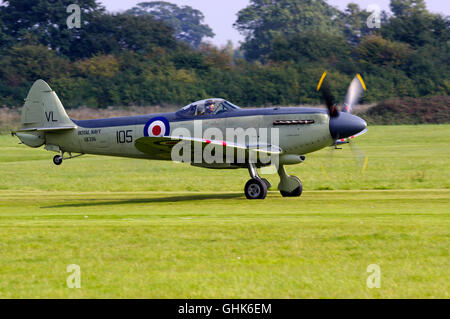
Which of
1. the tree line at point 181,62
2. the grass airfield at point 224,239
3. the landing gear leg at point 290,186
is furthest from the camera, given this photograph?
the tree line at point 181,62

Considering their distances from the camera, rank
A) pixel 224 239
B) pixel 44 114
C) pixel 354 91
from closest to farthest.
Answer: pixel 224 239 → pixel 354 91 → pixel 44 114

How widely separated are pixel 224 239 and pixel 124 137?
7.97 m

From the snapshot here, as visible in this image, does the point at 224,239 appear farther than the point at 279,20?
No

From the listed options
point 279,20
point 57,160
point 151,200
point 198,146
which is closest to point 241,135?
point 198,146

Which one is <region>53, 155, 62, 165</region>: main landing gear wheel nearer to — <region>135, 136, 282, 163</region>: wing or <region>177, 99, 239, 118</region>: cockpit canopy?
<region>135, 136, 282, 163</region>: wing

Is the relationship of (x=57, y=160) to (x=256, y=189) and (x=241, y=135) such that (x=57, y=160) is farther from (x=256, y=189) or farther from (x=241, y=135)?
(x=256, y=189)

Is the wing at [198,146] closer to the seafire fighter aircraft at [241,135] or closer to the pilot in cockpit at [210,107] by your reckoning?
the seafire fighter aircraft at [241,135]

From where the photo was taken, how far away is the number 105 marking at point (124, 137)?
58.3 feet

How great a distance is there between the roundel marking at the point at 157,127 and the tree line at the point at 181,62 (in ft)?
92.0

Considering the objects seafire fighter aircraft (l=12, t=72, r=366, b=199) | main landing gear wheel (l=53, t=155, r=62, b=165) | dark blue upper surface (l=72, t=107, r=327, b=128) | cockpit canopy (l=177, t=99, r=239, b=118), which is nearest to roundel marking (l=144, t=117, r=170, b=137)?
seafire fighter aircraft (l=12, t=72, r=366, b=199)

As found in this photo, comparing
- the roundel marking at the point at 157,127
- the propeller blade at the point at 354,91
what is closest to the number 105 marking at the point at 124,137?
the roundel marking at the point at 157,127

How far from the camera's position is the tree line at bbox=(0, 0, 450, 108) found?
46.9m

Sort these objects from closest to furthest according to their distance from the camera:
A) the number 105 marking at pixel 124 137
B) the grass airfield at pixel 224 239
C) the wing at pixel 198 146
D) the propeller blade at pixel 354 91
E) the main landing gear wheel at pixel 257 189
A: the grass airfield at pixel 224 239 < the wing at pixel 198 146 < the main landing gear wheel at pixel 257 189 < the number 105 marking at pixel 124 137 < the propeller blade at pixel 354 91

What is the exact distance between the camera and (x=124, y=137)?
17.9 meters
